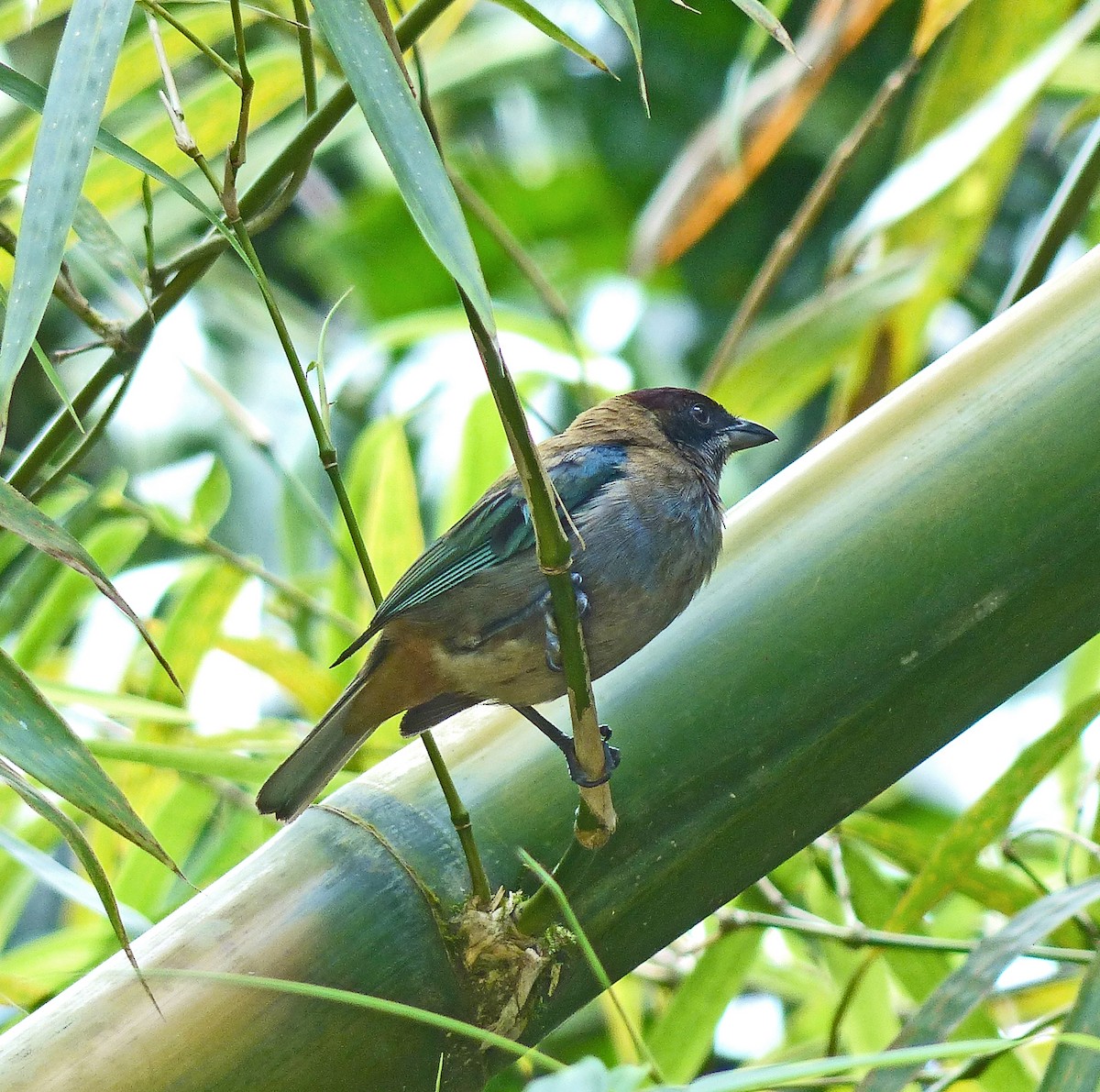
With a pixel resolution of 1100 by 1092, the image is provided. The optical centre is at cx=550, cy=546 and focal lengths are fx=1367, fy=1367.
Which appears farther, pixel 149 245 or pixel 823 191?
pixel 823 191

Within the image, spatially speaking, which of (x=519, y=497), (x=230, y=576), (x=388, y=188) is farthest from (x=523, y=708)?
(x=388, y=188)

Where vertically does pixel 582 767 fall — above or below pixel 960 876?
above

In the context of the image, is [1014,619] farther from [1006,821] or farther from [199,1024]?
[199,1024]

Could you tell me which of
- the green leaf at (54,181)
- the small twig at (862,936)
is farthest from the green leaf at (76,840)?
the small twig at (862,936)

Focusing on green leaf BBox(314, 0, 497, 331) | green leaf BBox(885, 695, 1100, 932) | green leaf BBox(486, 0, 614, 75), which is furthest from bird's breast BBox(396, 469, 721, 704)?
green leaf BBox(314, 0, 497, 331)

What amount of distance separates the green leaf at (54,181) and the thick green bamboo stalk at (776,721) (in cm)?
78

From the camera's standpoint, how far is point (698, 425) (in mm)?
2834

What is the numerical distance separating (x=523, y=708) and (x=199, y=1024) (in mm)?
656

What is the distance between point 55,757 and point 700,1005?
158cm

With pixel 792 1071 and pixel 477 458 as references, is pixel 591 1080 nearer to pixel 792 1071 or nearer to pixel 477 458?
pixel 792 1071

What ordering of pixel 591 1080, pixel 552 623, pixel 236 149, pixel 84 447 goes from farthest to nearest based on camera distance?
pixel 552 623 → pixel 84 447 → pixel 236 149 → pixel 591 1080

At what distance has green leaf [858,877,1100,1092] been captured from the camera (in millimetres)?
1723

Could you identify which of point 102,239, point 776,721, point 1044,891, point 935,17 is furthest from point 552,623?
point 935,17

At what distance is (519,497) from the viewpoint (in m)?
2.28
